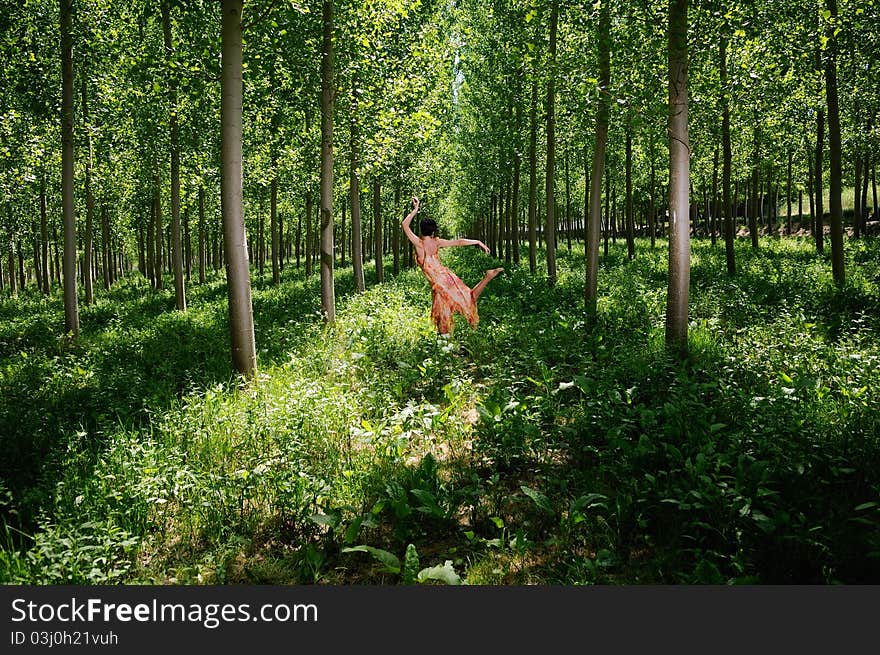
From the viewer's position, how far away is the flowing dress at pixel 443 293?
921cm

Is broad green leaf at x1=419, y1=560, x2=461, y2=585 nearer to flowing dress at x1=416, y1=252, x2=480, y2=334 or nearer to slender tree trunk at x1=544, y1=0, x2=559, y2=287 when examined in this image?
flowing dress at x1=416, y1=252, x2=480, y2=334

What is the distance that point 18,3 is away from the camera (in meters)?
8.03

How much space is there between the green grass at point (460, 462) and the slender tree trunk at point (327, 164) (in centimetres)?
219

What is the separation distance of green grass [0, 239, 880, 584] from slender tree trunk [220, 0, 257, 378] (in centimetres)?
69

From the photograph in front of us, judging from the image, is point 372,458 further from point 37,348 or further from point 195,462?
point 37,348

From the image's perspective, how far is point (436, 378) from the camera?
23.9 ft

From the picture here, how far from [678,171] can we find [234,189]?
6533 millimetres

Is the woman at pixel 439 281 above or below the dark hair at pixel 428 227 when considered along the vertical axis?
below

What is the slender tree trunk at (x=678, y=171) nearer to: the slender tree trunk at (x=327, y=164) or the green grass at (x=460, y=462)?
the green grass at (x=460, y=462)

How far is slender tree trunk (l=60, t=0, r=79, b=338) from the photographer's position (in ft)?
34.7

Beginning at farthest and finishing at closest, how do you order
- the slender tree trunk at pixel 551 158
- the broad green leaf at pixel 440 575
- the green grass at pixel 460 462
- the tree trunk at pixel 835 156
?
the slender tree trunk at pixel 551 158, the tree trunk at pixel 835 156, the green grass at pixel 460 462, the broad green leaf at pixel 440 575

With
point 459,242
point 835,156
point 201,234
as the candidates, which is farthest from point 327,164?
point 201,234

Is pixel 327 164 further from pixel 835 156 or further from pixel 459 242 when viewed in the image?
pixel 835 156

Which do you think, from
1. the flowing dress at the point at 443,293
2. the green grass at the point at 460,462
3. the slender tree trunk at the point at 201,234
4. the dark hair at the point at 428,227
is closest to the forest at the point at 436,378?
the green grass at the point at 460,462
